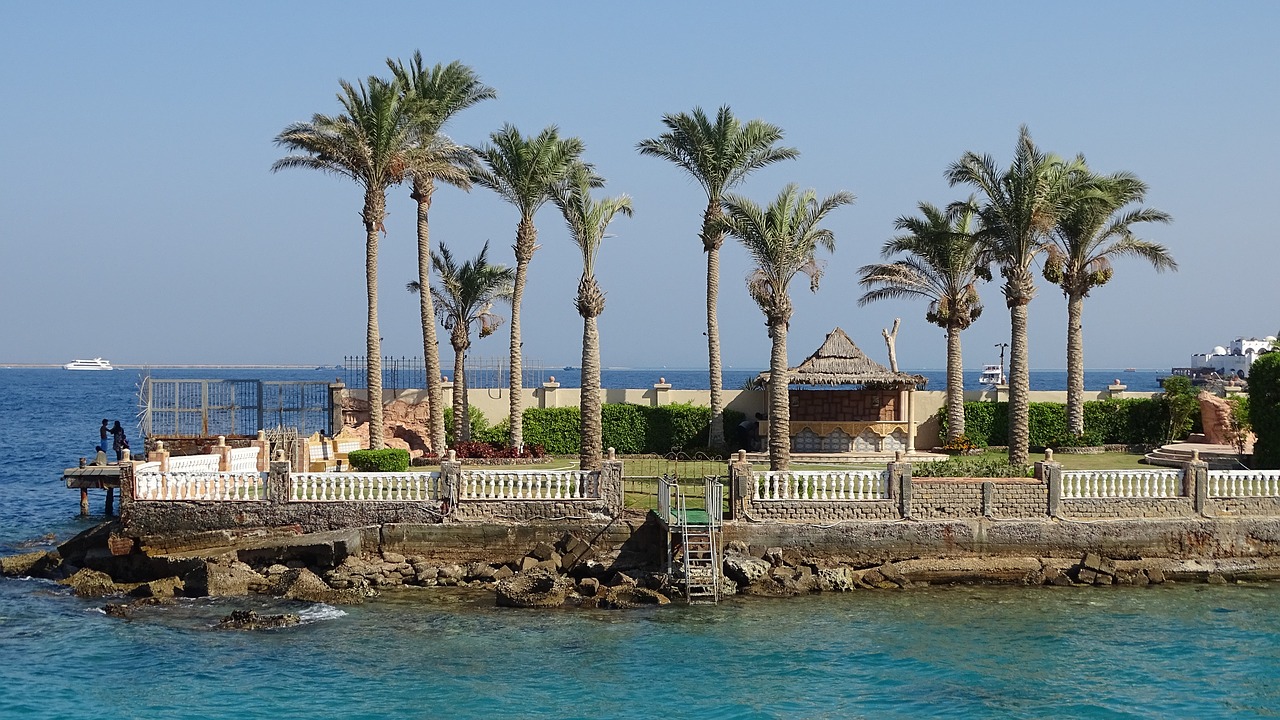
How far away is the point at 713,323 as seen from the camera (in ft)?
133

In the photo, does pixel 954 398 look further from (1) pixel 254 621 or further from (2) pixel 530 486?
(1) pixel 254 621

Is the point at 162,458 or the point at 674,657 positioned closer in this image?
the point at 674,657

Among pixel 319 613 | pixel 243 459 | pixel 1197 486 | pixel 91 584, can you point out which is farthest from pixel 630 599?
pixel 1197 486

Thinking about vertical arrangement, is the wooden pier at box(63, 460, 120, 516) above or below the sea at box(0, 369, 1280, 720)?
above

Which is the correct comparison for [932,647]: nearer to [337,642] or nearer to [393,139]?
[337,642]

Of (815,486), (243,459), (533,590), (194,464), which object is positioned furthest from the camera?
(243,459)

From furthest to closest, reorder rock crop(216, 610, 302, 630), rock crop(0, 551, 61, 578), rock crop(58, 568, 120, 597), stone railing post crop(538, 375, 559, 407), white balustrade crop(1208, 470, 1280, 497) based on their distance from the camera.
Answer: stone railing post crop(538, 375, 559, 407) → white balustrade crop(1208, 470, 1280, 497) → rock crop(0, 551, 61, 578) → rock crop(58, 568, 120, 597) → rock crop(216, 610, 302, 630)

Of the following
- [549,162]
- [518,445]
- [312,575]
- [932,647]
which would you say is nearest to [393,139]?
[549,162]

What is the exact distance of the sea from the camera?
715 inches

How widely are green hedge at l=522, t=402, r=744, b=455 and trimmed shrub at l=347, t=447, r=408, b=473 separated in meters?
8.51

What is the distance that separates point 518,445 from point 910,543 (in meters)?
15.7

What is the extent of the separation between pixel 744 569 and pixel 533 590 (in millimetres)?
4267

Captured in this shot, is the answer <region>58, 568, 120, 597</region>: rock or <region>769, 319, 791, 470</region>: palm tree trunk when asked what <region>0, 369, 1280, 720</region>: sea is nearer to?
<region>58, 568, 120, 597</region>: rock

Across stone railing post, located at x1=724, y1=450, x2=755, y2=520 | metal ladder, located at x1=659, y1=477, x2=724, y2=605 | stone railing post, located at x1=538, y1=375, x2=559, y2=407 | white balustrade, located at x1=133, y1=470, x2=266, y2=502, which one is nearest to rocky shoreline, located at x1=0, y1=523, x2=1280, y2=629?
metal ladder, located at x1=659, y1=477, x2=724, y2=605
